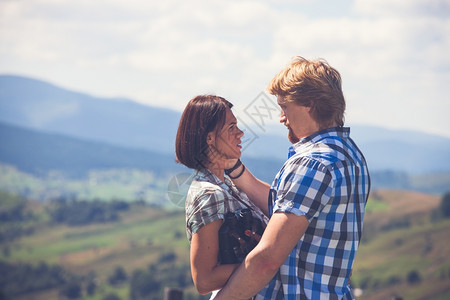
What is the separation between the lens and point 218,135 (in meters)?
4.42

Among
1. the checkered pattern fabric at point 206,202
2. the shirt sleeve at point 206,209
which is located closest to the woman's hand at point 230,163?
the checkered pattern fabric at point 206,202

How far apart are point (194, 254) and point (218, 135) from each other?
91 centimetres

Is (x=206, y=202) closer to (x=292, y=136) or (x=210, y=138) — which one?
(x=210, y=138)

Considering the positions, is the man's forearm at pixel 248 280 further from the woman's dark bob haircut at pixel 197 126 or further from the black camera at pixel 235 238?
the woman's dark bob haircut at pixel 197 126

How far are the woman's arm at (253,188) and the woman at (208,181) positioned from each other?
0.13m

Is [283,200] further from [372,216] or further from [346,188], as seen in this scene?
[372,216]

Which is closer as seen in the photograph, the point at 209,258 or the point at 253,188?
the point at 209,258

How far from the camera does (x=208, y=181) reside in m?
4.36

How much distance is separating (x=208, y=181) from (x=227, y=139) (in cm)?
36

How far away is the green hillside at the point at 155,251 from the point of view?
108 meters

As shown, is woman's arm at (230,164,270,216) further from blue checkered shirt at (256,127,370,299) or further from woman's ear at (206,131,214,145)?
blue checkered shirt at (256,127,370,299)

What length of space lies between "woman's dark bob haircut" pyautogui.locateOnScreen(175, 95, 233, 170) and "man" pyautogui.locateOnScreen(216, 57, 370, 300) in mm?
522

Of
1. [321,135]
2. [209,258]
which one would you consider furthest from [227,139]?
[209,258]

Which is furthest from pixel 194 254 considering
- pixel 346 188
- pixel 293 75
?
pixel 293 75
